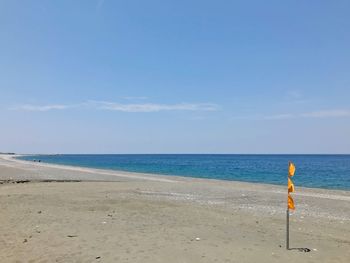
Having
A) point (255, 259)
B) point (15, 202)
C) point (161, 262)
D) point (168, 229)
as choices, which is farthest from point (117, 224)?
point (15, 202)

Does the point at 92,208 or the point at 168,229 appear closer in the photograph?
the point at 168,229

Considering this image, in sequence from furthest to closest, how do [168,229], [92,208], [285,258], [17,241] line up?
[92,208]
[168,229]
[17,241]
[285,258]

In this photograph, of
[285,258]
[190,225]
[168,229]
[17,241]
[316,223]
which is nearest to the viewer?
[285,258]

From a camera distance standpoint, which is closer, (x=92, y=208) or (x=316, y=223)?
(x=316, y=223)

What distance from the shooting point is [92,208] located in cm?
1644

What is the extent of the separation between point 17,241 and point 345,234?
33.3ft

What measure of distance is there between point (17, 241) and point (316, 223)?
10.7 m

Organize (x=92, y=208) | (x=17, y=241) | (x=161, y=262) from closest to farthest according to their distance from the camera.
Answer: (x=161, y=262), (x=17, y=241), (x=92, y=208)

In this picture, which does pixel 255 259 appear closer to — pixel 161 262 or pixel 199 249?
pixel 199 249

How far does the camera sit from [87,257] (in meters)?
8.67

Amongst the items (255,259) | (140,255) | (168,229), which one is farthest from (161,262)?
(168,229)

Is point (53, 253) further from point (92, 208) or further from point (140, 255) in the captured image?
point (92, 208)

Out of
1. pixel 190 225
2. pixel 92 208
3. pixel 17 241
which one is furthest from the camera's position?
pixel 92 208

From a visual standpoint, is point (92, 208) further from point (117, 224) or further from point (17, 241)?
point (17, 241)
